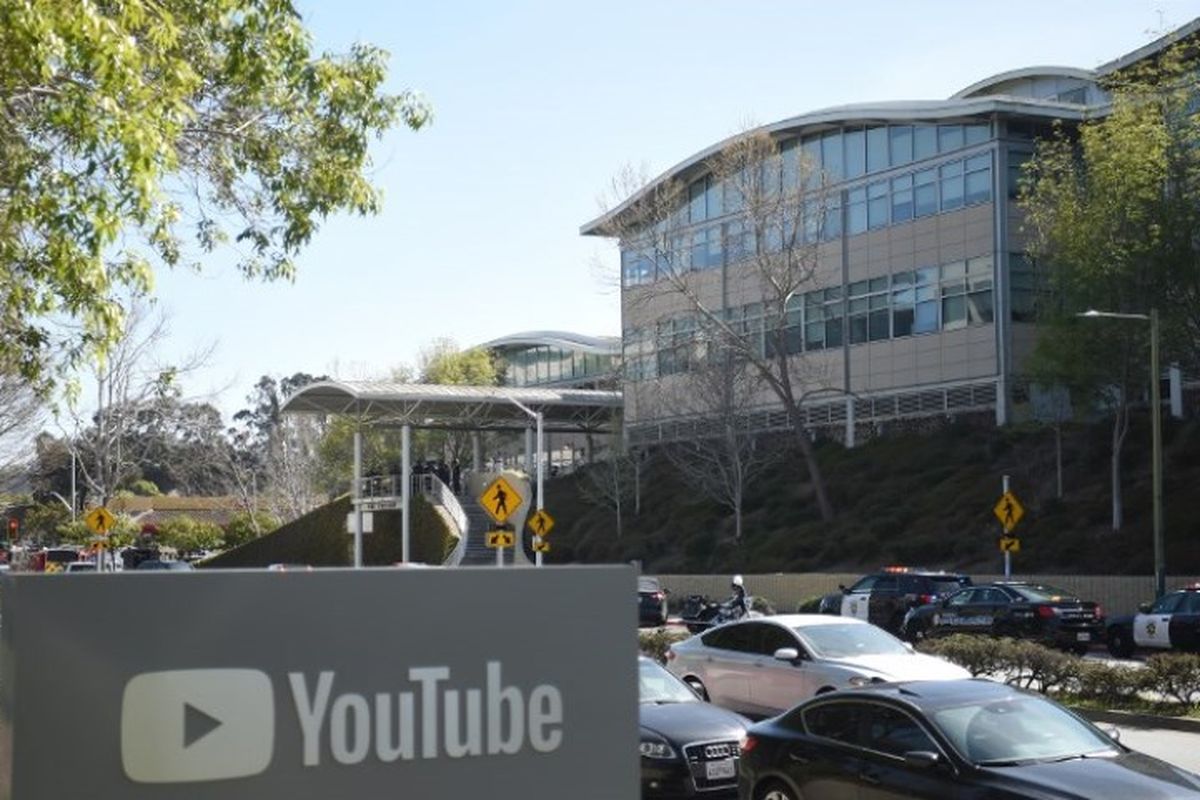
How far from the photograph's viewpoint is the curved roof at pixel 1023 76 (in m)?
59.4

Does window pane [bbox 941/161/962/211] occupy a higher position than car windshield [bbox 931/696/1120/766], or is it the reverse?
window pane [bbox 941/161/962/211]

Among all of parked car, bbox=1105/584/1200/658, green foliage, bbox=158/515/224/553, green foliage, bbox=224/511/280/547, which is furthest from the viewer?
green foliage, bbox=224/511/280/547

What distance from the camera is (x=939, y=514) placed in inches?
1983

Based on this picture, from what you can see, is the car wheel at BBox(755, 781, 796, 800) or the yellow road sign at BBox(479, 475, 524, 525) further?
the yellow road sign at BBox(479, 475, 524, 525)

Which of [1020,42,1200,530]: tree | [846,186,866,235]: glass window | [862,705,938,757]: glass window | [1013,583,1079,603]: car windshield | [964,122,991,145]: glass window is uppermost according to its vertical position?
[964,122,991,145]: glass window

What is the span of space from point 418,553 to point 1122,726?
4512cm

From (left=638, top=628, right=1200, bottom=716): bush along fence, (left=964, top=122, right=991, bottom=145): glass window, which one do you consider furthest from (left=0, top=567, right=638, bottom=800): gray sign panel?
(left=964, top=122, right=991, bottom=145): glass window

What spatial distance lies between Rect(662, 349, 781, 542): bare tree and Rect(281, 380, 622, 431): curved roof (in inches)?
268

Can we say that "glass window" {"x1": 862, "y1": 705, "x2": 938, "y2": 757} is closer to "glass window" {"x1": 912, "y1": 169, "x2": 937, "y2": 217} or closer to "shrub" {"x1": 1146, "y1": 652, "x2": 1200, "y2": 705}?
"shrub" {"x1": 1146, "y1": 652, "x2": 1200, "y2": 705}

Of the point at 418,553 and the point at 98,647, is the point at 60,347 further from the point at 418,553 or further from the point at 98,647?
the point at 418,553

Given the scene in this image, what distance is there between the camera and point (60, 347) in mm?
12258

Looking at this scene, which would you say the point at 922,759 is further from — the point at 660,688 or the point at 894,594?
the point at 894,594

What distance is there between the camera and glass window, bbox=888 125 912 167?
193 ft

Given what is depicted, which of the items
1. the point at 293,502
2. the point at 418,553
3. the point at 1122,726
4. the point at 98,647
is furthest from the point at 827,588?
the point at 98,647
